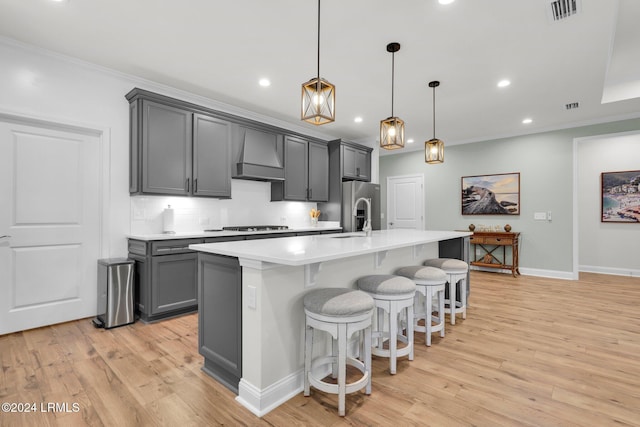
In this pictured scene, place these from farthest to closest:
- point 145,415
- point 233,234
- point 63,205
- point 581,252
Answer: point 581,252 → point 233,234 → point 63,205 → point 145,415

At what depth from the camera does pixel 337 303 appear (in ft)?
6.11

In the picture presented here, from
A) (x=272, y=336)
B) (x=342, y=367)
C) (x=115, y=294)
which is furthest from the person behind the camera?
(x=115, y=294)

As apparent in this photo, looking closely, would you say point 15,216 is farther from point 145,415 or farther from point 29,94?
point 145,415

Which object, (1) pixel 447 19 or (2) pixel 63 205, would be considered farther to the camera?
(2) pixel 63 205

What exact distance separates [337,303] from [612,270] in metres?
6.84

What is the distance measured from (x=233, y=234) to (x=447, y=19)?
125 inches

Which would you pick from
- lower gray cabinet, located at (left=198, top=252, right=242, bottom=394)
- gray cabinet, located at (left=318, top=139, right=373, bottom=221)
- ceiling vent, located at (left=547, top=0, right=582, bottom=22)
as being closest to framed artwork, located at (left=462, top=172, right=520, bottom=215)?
gray cabinet, located at (left=318, top=139, right=373, bottom=221)

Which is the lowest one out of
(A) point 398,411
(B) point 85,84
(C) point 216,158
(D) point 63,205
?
(A) point 398,411

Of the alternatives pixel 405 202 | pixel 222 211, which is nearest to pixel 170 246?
pixel 222 211

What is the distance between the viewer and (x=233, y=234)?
3.98 metres

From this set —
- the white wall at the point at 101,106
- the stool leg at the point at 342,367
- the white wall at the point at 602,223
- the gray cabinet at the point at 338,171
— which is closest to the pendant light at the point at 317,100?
the stool leg at the point at 342,367

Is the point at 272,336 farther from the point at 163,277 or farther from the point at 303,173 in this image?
the point at 303,173

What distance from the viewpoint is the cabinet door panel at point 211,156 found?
13.0 feet

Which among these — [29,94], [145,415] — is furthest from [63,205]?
[145,415]
